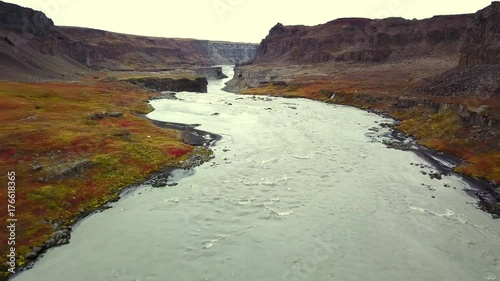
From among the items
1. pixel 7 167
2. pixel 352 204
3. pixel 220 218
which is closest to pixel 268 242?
pixel 220 218

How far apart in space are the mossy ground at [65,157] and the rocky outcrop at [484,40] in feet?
212

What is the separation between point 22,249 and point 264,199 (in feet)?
66.3

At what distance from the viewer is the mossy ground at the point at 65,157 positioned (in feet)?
98.2

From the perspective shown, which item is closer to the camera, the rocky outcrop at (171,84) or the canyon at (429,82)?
the canyon at (429,82)

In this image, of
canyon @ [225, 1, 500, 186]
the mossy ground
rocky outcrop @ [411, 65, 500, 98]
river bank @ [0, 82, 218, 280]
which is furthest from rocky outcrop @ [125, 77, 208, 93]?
rocky outcrop @ [411, 65, 500, 98]

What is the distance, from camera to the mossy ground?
29922 millimetres

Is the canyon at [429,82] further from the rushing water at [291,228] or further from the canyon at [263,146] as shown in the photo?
the rushing water at [291,228]

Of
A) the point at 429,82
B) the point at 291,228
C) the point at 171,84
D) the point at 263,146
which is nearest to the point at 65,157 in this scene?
the point at 263,146

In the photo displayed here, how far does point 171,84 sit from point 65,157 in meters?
108

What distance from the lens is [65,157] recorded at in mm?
40781

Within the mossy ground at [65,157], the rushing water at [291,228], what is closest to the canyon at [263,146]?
the mossy ground at [65,157]

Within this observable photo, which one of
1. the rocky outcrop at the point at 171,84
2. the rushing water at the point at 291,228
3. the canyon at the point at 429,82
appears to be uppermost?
the canyon at the point at 429,82

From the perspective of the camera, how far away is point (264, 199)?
34.8m

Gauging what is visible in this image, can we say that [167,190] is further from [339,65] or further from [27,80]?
[339,65]
